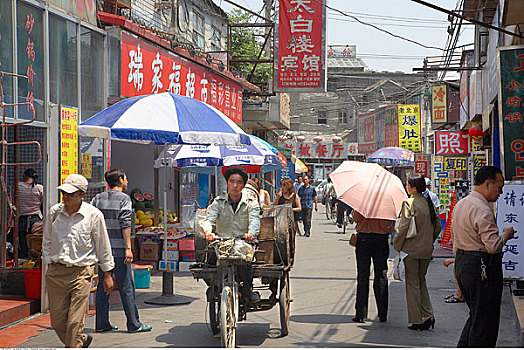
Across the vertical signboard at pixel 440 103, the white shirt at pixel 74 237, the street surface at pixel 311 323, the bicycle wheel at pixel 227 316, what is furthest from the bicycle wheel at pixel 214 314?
the vertical signboard at pixel 440 103

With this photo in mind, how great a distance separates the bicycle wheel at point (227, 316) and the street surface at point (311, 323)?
0.79 metres

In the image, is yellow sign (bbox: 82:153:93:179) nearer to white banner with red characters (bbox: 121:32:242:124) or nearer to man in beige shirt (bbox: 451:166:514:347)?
white banner with red characters (bbox: 121:32:242:124)

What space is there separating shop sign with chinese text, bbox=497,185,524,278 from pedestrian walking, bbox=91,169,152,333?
465cm

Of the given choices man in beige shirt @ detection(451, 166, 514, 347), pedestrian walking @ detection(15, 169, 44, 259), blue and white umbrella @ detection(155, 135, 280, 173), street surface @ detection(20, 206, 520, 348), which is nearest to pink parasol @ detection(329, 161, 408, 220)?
street surface @ detection(20, 206, 520, 348)

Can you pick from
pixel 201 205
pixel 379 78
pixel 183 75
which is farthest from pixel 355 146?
pixel 183 75

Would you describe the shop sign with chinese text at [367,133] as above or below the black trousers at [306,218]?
above

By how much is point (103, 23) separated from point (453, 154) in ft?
37.0

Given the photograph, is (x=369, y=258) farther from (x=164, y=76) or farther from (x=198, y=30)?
(x=198, y=30)

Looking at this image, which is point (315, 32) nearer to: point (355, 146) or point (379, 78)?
point (355, 146)

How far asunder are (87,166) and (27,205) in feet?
7.27

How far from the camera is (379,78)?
64.4m

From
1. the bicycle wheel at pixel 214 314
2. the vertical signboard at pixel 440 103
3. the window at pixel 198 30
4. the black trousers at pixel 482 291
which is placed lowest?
the bicycle wheel at pixel 214 314

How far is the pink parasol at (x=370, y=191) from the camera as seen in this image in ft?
27.6

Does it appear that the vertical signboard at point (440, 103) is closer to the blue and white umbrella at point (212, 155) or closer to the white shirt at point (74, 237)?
the blue and white umbrella at point (212, 155)
